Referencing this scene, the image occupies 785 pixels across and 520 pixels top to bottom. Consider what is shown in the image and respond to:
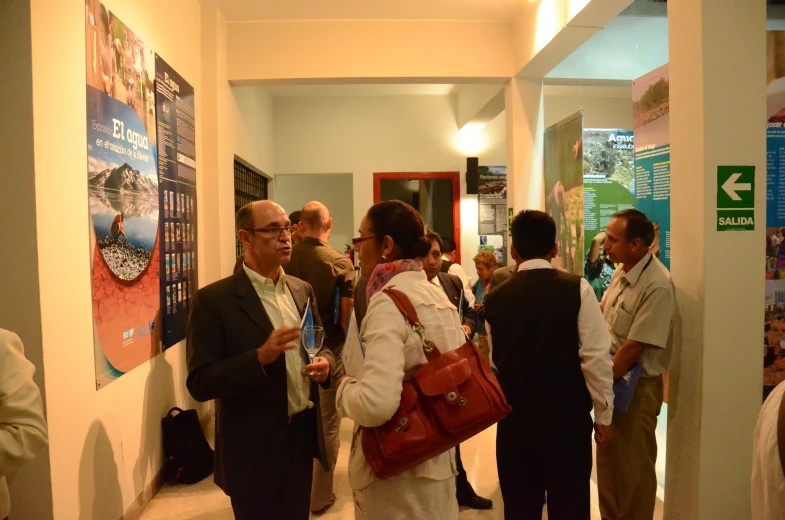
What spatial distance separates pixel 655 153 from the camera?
374 centimetres

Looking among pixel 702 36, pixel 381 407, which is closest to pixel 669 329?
pixel 702 36

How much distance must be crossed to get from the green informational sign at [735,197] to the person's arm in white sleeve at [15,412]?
267 cm

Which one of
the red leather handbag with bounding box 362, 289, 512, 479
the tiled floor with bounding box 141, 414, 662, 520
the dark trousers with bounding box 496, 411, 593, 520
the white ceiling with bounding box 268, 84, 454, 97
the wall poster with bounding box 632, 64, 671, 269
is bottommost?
the tiled floor with bounding box 141, 414, 662, 520

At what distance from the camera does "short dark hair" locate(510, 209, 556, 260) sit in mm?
2322

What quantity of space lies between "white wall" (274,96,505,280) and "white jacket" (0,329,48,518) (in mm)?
7100

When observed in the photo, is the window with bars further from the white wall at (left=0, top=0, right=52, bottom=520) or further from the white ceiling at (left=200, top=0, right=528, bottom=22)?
the white wall at (left=0, top=0, right=52, bottom=520)

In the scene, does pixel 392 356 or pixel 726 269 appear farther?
pixel 726 269

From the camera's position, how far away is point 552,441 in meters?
2.21

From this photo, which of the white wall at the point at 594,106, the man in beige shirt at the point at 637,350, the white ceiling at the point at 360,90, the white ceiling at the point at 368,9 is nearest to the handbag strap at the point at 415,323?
the man in beige shirt at the point at 637,350

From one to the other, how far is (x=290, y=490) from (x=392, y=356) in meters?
0.90

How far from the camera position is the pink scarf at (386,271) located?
1.65 meters

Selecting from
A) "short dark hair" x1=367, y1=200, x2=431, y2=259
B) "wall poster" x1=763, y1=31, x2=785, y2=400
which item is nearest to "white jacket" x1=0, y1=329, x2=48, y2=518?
"short dark hair" x1=367, y1=200, x2=431, y2=259

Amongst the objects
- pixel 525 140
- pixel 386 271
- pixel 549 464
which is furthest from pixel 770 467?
pixel 525 140

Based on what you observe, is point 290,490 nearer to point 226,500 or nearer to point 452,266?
point 226,500
